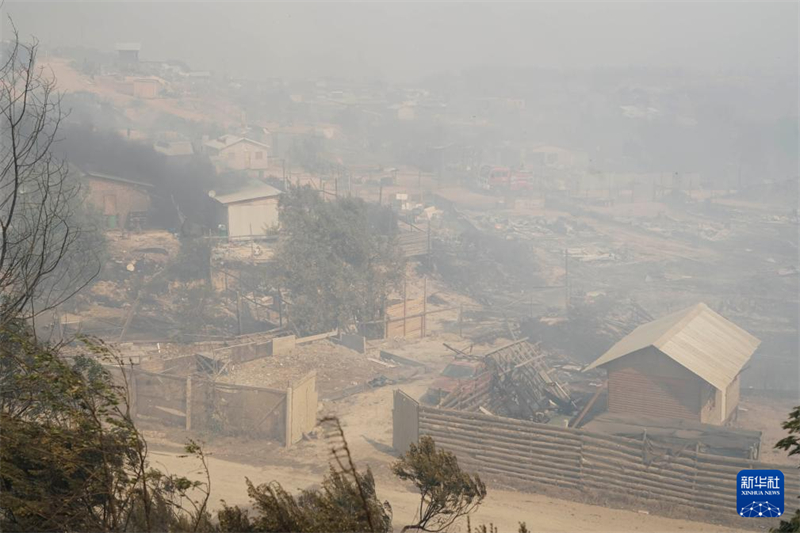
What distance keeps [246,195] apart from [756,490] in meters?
24.8

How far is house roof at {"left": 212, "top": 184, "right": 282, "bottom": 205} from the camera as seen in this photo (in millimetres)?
32603

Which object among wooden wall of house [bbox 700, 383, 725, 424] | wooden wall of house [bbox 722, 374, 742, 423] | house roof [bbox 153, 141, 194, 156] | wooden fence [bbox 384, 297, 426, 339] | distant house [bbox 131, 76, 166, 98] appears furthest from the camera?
distant house [bbox 131, 76, 166, 98]

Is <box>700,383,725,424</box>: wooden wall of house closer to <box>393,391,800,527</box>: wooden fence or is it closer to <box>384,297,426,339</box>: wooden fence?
<box>393,391,800,527</box>: wooden fence

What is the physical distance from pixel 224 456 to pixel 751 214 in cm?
4492

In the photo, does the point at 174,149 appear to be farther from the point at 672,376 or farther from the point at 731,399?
the point at 672,376

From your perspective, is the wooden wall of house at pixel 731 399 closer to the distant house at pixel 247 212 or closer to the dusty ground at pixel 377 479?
the dusty ground at pixel 377 479

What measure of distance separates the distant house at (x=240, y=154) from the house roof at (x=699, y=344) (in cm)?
3592

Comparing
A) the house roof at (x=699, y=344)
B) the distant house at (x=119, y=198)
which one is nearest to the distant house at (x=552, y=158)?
the distant house at (x=119, y=198)

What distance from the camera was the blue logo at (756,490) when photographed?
41.2 feet

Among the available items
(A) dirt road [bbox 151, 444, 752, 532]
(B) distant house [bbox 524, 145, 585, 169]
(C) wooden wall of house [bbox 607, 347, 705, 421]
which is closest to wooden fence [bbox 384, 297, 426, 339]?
(C) wooden wall of house [bbox 607, 347, 705, 421]

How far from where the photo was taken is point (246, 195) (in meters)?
33.4

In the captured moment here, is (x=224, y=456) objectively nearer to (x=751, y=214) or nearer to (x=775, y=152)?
(x=751, y=214)

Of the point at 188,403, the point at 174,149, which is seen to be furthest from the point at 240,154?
the point at 188,403

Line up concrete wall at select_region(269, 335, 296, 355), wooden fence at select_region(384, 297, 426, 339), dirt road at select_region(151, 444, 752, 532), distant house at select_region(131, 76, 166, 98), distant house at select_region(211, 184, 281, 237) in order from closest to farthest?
dirt road at select_region(151, 444, 752, 532) < concrete wall at select_region(269, 335, 296, 355) < wooden fence at select_region(384, 297, 426, 339) < distant house at select_region(211, 184, 281, 237) < distant house at select_region(131, 76, 166, 98)
